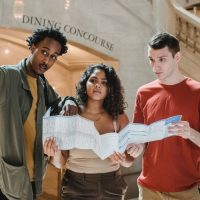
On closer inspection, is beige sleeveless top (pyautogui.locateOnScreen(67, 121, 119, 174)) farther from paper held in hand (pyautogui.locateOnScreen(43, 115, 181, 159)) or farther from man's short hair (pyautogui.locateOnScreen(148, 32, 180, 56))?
man's short hair (pyautogui.locateOnScreen(148, 32, 180, 56))

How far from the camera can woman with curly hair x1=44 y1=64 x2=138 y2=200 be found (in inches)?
97.0

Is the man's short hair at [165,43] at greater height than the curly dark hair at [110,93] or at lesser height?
greater

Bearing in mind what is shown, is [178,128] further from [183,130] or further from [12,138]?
[12,138]

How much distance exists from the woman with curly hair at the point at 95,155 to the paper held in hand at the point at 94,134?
0.06 m

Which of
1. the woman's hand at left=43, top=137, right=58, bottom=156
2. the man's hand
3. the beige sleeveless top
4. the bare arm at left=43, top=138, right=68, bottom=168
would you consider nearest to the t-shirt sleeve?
the man's hand

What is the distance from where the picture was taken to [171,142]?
8.46 feet

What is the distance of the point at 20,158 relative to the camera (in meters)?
2.54

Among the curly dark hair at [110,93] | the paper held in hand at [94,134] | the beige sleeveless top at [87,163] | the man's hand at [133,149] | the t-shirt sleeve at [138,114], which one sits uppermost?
the curly dark hair at [110,93]

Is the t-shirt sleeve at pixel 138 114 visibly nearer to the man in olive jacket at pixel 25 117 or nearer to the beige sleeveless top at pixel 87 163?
the beige sleeveless top at pixel 87 163

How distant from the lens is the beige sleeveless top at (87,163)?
2.49 meters

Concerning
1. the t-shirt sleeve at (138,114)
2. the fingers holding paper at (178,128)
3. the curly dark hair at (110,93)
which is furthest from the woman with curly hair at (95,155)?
the fingers holding paper at (178,128)

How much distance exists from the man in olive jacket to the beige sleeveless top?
0.30 meters

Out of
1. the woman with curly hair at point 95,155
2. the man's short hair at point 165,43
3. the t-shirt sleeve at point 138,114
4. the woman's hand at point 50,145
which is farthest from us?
the t-shirt sleeve at point 138,114

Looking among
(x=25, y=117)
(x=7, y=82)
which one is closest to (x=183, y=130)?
(x=25, y=117)
